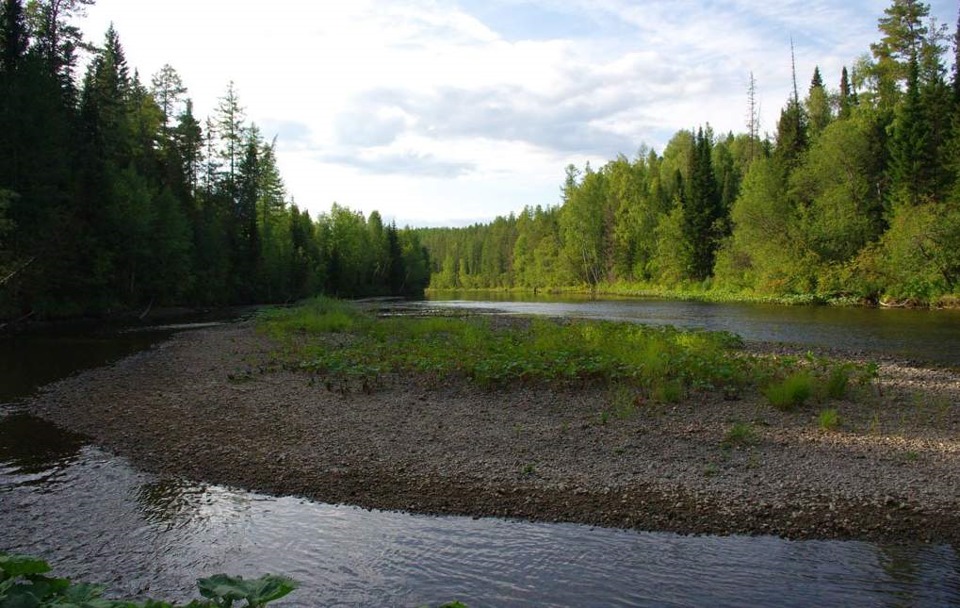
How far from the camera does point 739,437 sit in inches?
427

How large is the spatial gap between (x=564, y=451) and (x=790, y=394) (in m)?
5.80

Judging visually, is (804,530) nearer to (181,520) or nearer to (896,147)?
(181,520)

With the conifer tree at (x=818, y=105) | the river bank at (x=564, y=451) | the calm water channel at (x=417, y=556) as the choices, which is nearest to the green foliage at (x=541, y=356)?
the river bank at (x=564, y=451)

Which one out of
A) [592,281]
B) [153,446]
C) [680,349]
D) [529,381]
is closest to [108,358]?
[153,446]

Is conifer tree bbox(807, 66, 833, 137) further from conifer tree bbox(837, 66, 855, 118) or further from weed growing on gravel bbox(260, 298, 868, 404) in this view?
weed growing on gravel bbox(260, 298, 868, 404)

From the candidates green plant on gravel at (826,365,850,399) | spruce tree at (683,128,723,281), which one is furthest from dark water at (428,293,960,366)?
spruce tree at (683,128,723,281)

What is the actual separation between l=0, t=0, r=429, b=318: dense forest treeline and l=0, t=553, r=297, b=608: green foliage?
83.5ft

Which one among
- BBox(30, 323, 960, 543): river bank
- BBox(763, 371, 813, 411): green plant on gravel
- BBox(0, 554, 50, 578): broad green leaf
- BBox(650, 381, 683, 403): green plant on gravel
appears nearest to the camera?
BBox(0, 554, 50, 578): broad green leaf

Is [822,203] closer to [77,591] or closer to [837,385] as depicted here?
[837,385]

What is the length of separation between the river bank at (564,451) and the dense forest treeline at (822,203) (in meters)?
34.2

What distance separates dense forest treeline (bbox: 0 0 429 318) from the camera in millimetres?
32750

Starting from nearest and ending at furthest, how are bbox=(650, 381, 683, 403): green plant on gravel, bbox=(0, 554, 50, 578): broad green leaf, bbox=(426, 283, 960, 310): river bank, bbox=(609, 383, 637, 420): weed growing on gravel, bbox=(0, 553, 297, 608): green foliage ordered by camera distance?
bbox=(0, 553, 297, 608): green foliage
bbox=(0, 554, 50, 578): broad green leaf
bbox=(609, 383, 637, 420): weed growing on gravel
bbox=(650, 381, 683, 403): green plant on gravel
bbox=(426, 283, 960, 310): river bank

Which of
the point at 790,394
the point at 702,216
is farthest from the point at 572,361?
the point at 702,216

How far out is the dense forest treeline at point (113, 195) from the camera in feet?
107
